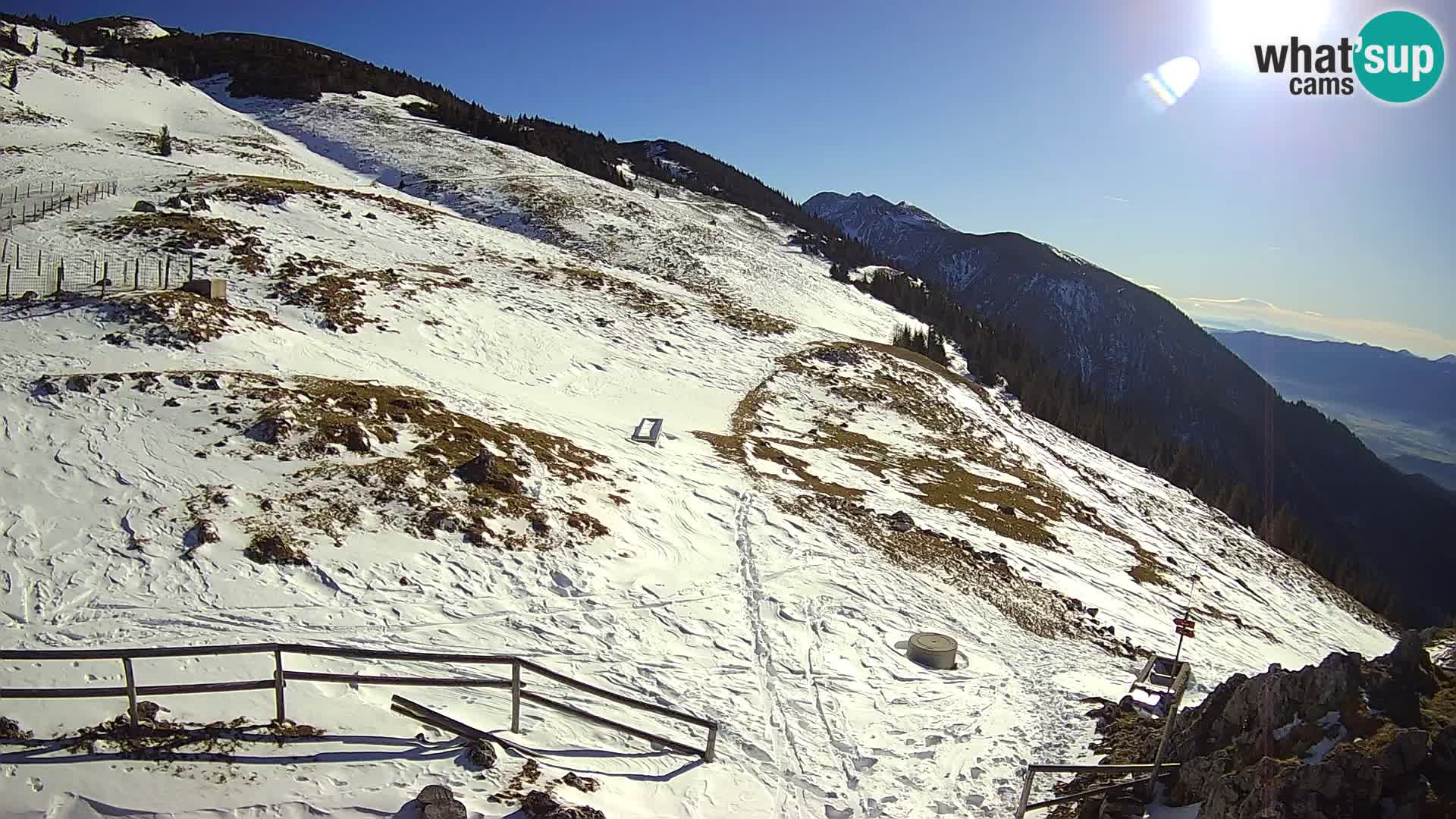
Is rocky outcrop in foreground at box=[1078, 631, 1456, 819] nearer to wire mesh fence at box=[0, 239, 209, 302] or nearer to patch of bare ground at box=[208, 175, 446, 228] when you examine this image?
wire mesh fence at box=[0, 239, 209, 302]

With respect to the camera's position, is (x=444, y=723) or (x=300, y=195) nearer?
(x=444, y=723)

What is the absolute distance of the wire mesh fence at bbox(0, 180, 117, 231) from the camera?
28.5 metres

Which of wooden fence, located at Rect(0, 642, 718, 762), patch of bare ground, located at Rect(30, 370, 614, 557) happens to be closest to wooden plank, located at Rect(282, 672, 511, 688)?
wooden fence, located at Rect(0, 642, 718, 762)

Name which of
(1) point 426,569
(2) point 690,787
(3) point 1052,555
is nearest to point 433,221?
(1) point 426,569

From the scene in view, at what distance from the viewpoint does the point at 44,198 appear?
3195cm

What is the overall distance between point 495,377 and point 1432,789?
82.3ft

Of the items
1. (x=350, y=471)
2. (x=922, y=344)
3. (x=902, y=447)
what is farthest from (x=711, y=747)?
(x=922, y=344)

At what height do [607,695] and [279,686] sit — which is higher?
[279,686]

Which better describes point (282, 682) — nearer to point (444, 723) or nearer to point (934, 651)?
point (444, 723)

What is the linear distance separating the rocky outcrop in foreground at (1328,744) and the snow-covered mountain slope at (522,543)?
2999mm

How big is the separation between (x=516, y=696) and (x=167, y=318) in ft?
56.6

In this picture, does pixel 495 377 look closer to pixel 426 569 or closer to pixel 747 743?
pixel 426 569

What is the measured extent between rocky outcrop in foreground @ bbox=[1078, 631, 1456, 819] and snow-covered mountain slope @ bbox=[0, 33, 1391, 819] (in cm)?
300

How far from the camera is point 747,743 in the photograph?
1024 cm
